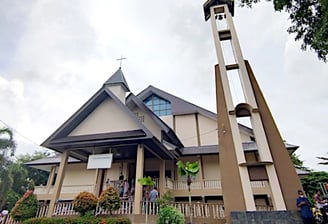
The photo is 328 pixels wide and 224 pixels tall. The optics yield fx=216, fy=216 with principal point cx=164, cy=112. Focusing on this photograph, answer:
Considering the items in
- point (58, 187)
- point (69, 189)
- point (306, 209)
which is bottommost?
point (306, 209)

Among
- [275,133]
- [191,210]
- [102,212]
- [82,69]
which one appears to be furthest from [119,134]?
[275,133]

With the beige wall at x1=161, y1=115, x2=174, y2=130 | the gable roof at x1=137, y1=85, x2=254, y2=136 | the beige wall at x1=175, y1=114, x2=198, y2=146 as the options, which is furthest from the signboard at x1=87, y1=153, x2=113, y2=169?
the gable roof at x1=137, y1=85, x2=254, y2=136

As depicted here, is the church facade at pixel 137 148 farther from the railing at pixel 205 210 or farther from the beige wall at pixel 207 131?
the railing at pixel 205 210

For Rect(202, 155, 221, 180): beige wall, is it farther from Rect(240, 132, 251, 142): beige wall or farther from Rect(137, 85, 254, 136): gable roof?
Rect(137, 85, 254, 136): gable roof

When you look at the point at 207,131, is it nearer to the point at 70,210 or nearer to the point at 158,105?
the point at 158,105

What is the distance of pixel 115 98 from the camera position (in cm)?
1072

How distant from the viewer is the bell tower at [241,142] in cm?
736

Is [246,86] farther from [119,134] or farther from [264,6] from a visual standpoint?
[119,134]

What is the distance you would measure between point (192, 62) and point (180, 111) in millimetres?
4264

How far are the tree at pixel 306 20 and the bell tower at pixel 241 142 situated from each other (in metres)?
2.89

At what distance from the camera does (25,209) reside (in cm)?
880

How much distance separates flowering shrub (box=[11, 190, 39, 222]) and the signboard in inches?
101

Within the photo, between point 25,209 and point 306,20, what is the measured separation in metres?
12.2

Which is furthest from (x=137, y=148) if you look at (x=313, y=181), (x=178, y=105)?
(x=313, y=181)
